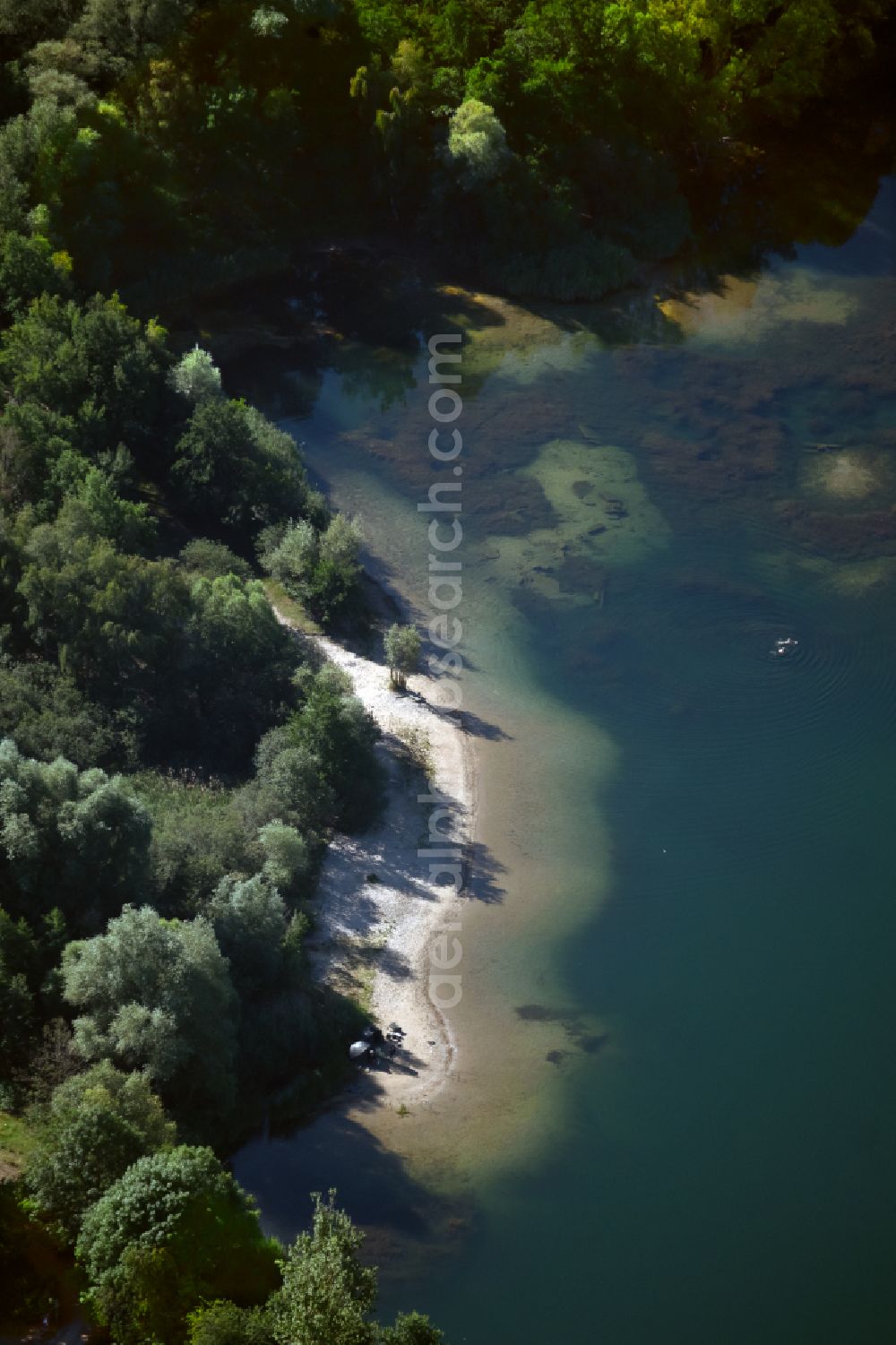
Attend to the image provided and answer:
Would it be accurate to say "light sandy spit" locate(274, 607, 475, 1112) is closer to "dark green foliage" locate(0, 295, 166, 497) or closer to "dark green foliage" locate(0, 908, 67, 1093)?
"dark green foliage" locate(0, 908, 67, 1093)

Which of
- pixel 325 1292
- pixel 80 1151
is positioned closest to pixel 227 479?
pixel 80 1151

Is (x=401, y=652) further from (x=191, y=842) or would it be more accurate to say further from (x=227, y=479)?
(x=191, y=842)

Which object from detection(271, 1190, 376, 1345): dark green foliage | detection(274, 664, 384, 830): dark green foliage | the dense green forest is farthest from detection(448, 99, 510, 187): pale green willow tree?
detection(271, 1190, 376, 1345): dark green foliage

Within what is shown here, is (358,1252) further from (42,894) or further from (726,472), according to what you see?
(726,472)

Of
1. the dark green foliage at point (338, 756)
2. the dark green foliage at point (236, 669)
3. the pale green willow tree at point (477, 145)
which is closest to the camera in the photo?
the dark green foliage at point (338, 756)

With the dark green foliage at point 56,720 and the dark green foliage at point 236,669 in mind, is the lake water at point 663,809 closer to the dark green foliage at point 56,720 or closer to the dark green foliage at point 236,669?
the dark green foliage at point 236,669

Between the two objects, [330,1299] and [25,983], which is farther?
[25,983]

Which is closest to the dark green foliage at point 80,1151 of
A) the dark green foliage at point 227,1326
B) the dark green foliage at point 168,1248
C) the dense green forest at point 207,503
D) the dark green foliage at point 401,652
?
the dense green forest at point 207,503
